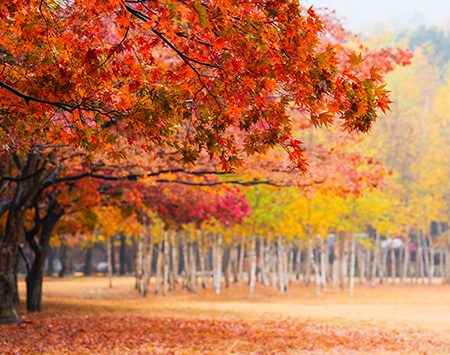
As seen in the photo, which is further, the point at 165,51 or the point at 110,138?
the point at 165,51

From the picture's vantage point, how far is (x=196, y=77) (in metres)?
4.74

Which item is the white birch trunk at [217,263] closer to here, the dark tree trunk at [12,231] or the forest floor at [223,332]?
the forest floor at [223,332]

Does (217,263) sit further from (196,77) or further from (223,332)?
(196,77)

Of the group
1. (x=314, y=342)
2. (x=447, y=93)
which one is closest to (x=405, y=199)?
(x=447, y=93)

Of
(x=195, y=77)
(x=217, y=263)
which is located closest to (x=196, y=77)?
(x=195, y=77)

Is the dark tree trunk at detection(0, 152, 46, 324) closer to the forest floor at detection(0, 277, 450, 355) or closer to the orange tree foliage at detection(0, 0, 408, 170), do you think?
the forest floor at detection(0, 277, 450, 355)

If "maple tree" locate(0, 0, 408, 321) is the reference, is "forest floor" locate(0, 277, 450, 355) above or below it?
below

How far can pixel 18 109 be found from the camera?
5.07m

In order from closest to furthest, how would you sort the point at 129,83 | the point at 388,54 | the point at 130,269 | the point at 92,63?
the point at 92,63 → the point at 129,83 → the point at 388,54 → the point at 130,269

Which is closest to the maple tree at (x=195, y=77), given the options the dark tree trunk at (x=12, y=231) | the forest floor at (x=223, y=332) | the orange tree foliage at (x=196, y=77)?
the orange tree foliage at (x=196, y=77)

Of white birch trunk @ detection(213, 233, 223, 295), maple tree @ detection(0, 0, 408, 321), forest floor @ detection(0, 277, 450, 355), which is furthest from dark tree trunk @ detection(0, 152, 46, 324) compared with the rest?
white birch trunk @ detection(213, 233, 223, 295)

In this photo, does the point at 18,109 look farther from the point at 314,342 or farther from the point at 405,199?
the point at 405,199

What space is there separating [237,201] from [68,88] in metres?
14.6

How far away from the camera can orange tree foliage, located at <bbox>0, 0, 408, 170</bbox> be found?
4.05 metres
